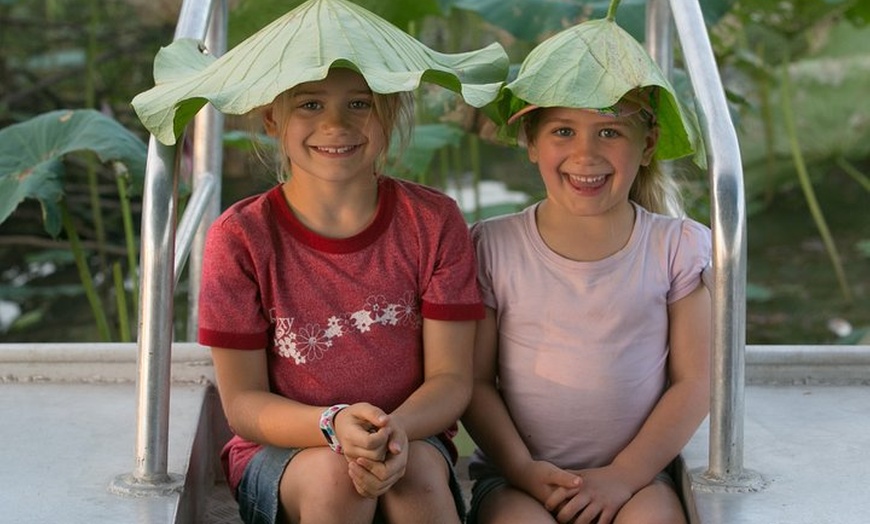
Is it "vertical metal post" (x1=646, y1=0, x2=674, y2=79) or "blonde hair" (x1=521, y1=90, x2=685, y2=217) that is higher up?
"vertical metal post" (x1=646, y1=0, x2=674, y2=79)

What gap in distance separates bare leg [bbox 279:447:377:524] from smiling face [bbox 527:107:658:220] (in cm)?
49

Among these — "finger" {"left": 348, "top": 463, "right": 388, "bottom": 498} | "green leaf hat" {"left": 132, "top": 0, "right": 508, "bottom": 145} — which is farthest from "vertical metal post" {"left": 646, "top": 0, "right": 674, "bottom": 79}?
"finger" {"left": 348, "top": 463, "right": 388, "bottom": 498}

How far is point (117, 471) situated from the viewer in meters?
2.15

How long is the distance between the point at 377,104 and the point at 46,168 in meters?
1.28

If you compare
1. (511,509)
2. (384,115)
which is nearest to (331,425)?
(511,509)

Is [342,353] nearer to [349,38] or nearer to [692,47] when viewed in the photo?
[349,38]

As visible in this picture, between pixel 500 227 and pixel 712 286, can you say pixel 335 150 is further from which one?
pixel 712 286

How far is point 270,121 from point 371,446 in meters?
0.52

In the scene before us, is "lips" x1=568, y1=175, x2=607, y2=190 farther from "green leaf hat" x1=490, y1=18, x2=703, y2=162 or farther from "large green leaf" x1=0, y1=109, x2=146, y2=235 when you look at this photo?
"large green leaf" x1=0, y1=109, x2=146, y2=235

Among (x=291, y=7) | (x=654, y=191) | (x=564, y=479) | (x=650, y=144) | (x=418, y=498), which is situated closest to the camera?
(x=418, y=498)

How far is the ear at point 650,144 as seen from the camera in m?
2.18

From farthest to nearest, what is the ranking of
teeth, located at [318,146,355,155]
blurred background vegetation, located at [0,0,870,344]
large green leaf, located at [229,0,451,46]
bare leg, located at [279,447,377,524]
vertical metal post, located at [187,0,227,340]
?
large green leaf, located at [229,0,451,46]
blurred background vegetation, located at [0,0,870,344]
vertical metal post, located at [187,0,227,340]
teeth, located at [318,146,355,155]
bare leg, located at [279,447,377,524]

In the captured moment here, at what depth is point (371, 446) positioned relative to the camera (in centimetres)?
188

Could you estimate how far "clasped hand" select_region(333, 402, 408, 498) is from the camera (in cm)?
189
